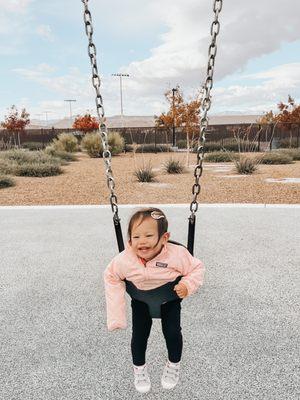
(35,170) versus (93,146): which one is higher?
(93,146)

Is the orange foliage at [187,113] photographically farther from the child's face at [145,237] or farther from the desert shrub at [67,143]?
the child's face at [145,237]

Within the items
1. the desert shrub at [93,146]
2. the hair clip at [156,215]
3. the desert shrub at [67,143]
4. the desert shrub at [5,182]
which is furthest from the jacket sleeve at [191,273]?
the desert shrub at [67,143]

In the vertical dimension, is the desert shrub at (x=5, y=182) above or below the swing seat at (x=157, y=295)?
below

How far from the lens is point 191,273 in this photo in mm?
1935

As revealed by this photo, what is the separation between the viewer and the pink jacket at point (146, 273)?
1889 mm

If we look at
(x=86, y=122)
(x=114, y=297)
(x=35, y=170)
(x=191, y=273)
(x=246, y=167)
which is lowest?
(x=35, y=170)

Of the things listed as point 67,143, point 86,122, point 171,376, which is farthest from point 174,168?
point 86,122

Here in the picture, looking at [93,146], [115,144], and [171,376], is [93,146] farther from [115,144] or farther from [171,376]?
[171,376]

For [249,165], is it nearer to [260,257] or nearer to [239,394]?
[260,257]

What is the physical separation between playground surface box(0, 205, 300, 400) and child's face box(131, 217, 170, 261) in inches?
30.5

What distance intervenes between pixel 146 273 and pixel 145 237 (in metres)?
0.20

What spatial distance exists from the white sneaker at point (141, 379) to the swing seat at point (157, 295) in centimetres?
36

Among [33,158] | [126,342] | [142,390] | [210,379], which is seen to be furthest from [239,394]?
[33,158]

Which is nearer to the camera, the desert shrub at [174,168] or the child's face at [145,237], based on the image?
the child's face at [145,237]
